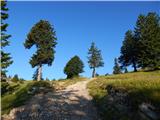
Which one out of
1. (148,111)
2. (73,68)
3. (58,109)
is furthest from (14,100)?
(73,68)

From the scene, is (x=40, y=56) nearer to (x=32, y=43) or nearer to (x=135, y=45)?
(x=32, y=43)

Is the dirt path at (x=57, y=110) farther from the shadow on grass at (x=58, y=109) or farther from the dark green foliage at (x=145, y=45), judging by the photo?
the dark green foliage at (x=145, y=45)

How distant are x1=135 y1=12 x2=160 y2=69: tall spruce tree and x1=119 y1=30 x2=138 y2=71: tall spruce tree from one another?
13.3 ft

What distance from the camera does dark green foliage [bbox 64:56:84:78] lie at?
8288 centimetres

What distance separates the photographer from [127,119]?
19.0 meters

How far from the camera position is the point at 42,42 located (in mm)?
68688

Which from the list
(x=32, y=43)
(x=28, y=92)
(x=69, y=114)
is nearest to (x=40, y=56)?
(x=32, y=43)

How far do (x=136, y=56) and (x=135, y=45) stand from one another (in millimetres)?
2911

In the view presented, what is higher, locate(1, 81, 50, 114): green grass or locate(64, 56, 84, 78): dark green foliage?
locate(64, 56, 84, 78): dark green foliage

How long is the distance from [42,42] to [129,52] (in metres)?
25.9

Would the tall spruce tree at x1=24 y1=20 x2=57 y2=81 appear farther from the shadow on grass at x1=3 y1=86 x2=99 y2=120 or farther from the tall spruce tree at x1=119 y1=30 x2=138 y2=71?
the shadow on grass at x1=3 y1=86 x2=99 y2=120

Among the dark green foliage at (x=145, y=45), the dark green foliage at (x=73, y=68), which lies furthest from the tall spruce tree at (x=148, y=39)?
the dark green foliage at (x=73, y=68)

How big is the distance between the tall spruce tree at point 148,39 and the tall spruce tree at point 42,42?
832 inches

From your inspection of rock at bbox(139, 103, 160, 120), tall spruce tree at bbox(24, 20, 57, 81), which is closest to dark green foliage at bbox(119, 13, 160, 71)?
tall spruce tree at bbox(24, 20, 57, 81)
